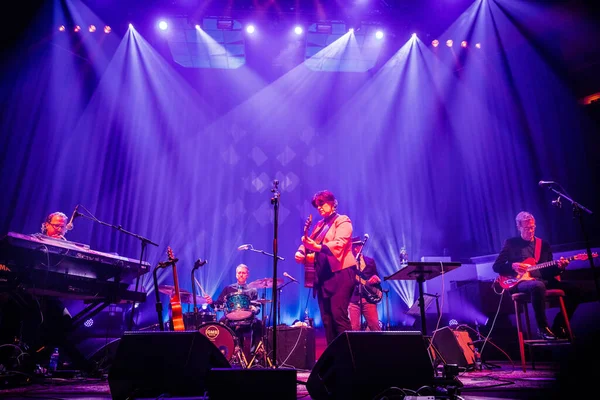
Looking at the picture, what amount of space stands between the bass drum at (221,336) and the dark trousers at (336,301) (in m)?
2.88

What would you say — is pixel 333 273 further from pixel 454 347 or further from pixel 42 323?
pixel 42 323

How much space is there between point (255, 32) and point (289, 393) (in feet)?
31.8

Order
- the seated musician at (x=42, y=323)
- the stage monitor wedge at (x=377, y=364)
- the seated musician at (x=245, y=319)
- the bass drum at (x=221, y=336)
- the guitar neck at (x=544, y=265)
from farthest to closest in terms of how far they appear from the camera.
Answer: the seated musician at (x=245, y=319)
the bass drum at (x=221, y=336)
the guitar neck at (x=544, y=265)
the seated musician at (x=42, y=323)
the stage monitor wedge at (x=377, y=364)

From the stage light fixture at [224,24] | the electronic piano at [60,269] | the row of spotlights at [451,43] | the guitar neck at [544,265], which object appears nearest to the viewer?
the electronic piano at [60,269]

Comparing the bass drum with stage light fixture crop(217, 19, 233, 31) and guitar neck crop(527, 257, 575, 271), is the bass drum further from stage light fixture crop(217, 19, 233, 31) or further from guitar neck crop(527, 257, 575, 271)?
stage light fixture crop(217, 19, 233, 31)

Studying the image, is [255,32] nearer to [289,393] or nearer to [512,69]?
[512,69]

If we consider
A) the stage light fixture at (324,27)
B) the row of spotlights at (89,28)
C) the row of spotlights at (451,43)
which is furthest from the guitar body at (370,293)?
the row of spotlights at (89,28)

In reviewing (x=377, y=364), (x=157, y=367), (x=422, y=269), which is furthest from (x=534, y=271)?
(x=157, y=367)

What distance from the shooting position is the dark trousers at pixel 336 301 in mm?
3791

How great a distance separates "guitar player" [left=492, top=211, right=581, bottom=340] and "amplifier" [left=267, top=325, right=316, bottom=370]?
10.3 feet

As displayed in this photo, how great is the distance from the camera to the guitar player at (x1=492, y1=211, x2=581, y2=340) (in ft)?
16.8

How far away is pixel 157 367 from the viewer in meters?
2.37

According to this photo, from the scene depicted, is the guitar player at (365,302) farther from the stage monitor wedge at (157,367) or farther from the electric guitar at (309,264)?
the stage monitor wedge at (157,367)

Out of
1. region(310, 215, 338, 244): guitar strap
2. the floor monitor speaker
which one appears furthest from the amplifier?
region(310, 215, 338, 244): guitar strap
